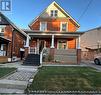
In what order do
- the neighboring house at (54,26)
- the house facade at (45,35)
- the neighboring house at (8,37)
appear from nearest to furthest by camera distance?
1. the house facade at (45,35)
2. the neighboring house at (8,37)
3. the neighboring house at (54,26)

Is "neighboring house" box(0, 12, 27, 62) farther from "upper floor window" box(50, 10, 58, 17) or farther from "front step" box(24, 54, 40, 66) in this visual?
"upper floor window" box(50, 10, 58, 17)

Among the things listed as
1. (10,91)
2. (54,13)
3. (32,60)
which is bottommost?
(10,91)

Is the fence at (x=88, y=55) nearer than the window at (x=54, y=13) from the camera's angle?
No

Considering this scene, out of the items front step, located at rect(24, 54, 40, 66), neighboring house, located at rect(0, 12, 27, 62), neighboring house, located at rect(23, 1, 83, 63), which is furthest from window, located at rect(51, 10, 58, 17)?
front step, located at rect(24, 54, 40, 66)

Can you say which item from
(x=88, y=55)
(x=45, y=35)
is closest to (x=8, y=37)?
(x=45, y=35)

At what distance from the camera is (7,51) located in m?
30.2

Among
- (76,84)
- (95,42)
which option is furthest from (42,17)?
(76,84)

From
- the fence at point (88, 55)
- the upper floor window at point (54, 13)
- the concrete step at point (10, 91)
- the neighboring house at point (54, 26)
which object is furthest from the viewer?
the fence at point (88, 55)

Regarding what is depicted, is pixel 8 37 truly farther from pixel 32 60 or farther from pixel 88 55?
pixel 88 55

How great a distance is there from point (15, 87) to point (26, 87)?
21.4 inches

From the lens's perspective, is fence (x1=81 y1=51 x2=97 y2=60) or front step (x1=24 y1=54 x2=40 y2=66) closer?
front step (x1=24 y1=54 x2=40 y2=66)

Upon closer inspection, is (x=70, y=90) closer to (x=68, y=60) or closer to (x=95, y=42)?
(x=68, y=60)

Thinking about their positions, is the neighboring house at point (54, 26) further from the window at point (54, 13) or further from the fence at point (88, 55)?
the fence at point (88, 55)

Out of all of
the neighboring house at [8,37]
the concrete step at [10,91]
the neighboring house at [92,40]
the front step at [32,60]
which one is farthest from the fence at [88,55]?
the concrete step at [10,91]
